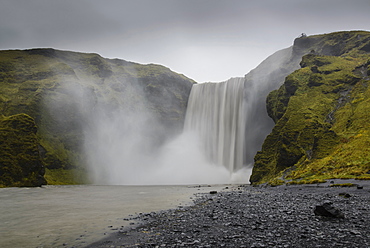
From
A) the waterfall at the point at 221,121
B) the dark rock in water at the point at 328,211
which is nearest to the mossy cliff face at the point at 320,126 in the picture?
the waterfall at the point at 221,121

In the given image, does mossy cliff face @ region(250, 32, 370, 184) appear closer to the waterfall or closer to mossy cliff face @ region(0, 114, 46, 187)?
the waterfall

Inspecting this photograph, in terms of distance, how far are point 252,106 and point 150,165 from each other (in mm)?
47221

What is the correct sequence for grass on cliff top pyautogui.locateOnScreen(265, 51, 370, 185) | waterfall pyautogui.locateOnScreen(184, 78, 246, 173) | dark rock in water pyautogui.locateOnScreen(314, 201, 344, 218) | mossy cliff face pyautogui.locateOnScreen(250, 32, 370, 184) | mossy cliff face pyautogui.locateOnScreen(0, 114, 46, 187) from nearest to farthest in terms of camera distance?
1. dark rock in water pyautogui.locateOnScreen(314, 201, 344, 218)
2. grass on cliff top pyautogui.locateOnScreen(265, 51, 370, 185)
3. mossy cliff face pyautogui.locateOnScreen(250, 32, 370, 184)
4. mossy cliff face pyautogui.locateOnScreen(0, 114, 46, 187)
5. waterfall pyautogui.locateOnScreen(184, 78, 246, 173)

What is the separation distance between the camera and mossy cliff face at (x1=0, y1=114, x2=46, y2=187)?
179 ft

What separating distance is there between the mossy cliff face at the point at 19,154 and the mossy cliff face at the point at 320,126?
175 feet

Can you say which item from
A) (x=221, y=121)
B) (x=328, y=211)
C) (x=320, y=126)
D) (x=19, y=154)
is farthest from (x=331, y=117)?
(x=19, y=154)

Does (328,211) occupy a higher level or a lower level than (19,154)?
lower

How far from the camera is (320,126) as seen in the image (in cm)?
4484

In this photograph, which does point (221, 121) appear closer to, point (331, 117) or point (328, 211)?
point (331, 117)

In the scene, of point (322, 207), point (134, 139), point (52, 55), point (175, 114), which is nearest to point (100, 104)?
point (134, 139)

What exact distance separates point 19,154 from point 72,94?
1629 inches

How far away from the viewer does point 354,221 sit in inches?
375

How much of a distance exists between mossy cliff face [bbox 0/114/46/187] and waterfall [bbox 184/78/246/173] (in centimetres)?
5299

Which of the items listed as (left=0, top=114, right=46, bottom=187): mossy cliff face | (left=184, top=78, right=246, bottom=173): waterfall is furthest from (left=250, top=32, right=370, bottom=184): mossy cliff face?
(left=0, top=114, right=46, bottom=187): mossy cliff face
